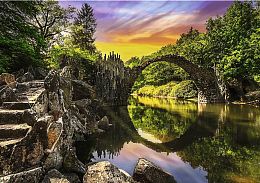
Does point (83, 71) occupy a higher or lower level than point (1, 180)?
higher

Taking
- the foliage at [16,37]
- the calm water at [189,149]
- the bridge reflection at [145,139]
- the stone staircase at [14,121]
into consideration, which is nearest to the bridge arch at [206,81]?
the bridge reflection at [145,139]

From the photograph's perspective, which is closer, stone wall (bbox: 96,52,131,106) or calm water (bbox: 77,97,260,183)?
calm water (bbox: 77,97,260,183)

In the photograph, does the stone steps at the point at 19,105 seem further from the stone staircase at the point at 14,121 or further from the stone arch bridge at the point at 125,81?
the stone arch bridge at the point at 125,81

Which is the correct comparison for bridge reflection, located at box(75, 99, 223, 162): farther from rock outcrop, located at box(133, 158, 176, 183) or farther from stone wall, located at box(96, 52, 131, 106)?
stone wall, located at box(96, 52, 131, 106)

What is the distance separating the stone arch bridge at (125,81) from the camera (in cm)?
3653

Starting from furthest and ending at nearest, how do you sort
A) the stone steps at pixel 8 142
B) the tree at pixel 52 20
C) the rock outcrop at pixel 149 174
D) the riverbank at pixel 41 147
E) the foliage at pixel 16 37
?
the tree at pixel 52 20
the foliage at pixel 16 37
the rock outcrop at pixel 149 174
the stone steps at pixel 8 142
the riverbank at pixel 41 147

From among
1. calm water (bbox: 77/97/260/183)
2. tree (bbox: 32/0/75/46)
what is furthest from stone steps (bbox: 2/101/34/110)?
tree (bbox: 32/0/75/46)

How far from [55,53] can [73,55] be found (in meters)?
2.33

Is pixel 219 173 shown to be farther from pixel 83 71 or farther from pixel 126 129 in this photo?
pixel 83 71

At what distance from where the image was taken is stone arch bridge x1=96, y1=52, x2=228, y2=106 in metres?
36.5

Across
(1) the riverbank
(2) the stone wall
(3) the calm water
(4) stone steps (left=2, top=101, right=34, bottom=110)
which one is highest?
(2) the stone wall

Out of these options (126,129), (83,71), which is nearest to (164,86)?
(83,71)

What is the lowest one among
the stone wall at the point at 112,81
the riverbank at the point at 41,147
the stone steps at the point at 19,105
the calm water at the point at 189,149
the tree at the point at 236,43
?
the calm water at the point at 189,149

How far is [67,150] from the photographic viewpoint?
938cm
